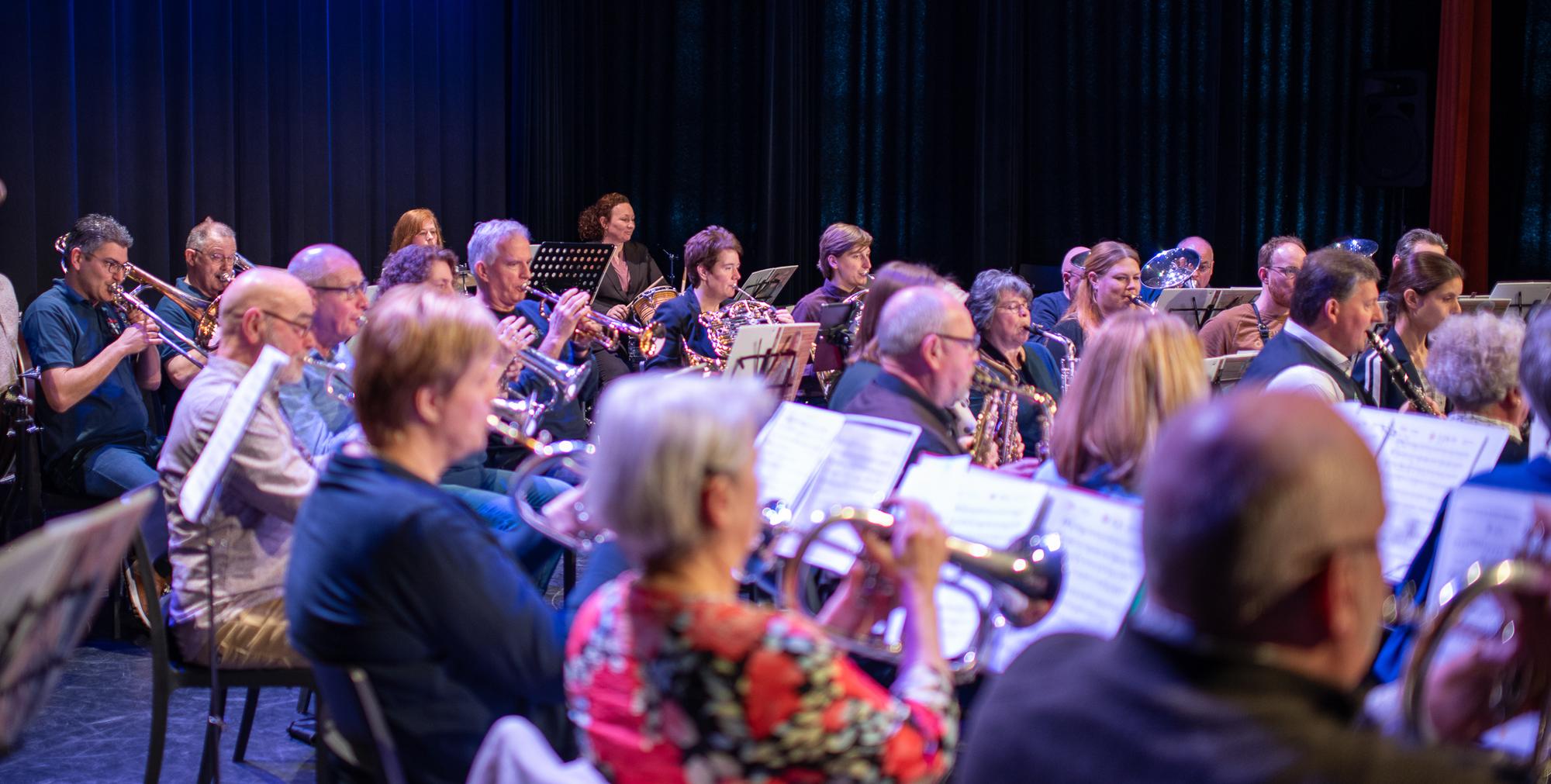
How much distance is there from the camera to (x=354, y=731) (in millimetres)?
1933

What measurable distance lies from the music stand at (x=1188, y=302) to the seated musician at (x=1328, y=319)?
2.49 meters

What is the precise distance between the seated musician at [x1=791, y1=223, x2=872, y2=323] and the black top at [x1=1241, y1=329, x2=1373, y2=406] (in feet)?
9.16

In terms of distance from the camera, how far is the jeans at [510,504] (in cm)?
262

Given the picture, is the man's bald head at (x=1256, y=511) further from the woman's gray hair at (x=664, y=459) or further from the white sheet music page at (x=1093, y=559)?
the white sheet music page at (x=1093, y=559)

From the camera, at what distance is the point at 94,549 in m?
1.41

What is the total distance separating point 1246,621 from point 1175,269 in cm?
698

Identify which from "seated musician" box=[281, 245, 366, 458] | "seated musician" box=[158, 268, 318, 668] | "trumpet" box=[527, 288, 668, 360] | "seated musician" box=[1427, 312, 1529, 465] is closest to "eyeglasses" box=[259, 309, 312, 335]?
"seated musician" box=[158, 268, 318, 668]

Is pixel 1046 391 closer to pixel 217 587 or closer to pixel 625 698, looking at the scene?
pixel 217 587

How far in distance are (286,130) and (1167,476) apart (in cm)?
744

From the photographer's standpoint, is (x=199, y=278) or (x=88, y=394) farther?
(x=199, y=278)

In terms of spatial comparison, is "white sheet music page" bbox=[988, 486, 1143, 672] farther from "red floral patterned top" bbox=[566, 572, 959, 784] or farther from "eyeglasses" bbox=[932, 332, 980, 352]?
"eyeglasses" bbox=[932, 332, 980, 352]

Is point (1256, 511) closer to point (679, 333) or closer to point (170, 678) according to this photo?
point (170, 678)

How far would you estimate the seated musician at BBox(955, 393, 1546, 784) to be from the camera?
3.33ft

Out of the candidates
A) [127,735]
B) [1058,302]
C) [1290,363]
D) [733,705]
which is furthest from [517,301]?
[733,705]
